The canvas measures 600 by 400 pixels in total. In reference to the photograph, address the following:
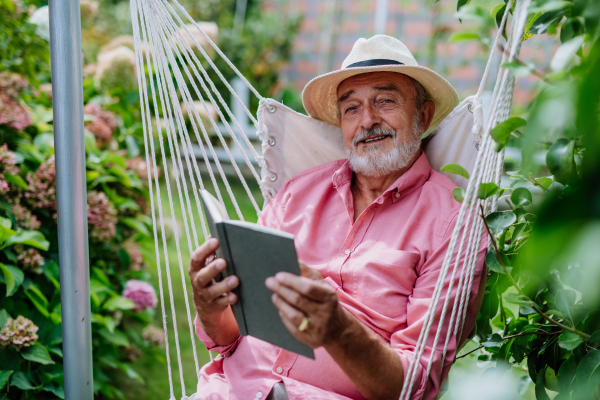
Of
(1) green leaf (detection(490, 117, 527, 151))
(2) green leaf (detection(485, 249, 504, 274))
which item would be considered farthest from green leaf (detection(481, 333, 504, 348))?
(1) green leaf (detection(490, 117, 527, 151))

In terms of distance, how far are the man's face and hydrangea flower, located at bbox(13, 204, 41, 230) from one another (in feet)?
3.58

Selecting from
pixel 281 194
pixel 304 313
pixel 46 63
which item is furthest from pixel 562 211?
pixel 46 63

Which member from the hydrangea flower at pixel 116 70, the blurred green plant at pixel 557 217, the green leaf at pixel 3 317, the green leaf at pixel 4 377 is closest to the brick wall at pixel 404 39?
the hydrangea flower at pixel 116 70

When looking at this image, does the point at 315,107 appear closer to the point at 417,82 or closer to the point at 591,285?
the point at 417,82

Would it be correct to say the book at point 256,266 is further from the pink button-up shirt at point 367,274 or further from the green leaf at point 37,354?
the green leaf at point 37,354

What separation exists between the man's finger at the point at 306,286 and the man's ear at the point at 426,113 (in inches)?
36.2

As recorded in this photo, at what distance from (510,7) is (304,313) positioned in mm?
755

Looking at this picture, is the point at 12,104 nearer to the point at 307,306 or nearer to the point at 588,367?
the point at 307,306

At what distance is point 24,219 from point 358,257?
3.76ft

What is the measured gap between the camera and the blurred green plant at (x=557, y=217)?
485 mm

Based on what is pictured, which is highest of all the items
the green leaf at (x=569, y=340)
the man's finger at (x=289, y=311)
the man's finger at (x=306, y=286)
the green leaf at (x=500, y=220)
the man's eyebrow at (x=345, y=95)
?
the man's eyebrow at (x=345, y=95)

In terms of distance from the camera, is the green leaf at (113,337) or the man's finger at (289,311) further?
the green leaf at (113,337)

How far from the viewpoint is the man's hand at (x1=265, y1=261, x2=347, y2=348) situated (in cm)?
93

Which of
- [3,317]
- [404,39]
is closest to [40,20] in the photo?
[3,317]
